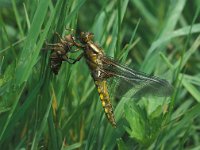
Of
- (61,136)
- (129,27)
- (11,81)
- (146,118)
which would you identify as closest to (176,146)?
(146,118)

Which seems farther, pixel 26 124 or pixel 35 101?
pixel 26 124

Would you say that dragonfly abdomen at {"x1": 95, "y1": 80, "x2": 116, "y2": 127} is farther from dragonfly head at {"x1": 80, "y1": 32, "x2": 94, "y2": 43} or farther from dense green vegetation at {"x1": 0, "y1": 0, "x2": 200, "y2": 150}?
dragonfly head at {"x1": 80, "y1": 32, "x2": 94, "y2": 43}

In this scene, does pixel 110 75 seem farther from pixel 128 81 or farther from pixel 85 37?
pixel 85 37

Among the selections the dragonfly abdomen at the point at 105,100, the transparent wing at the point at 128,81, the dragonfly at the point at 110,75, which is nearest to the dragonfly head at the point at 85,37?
the dragonfly at the point at 110,75

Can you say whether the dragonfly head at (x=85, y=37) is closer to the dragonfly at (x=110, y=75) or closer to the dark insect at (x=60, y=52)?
the dragonfly at (x=110, y=75)

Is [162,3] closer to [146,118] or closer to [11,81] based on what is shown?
[146,118]

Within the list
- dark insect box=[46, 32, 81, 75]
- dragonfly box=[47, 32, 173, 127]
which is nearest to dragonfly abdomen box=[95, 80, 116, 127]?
dragonfly box=[47, 32, 173, 127]
